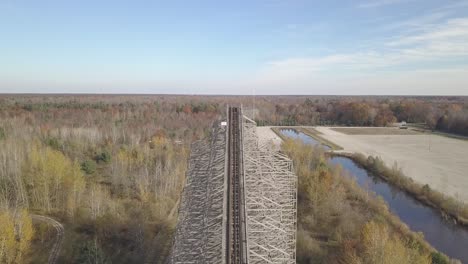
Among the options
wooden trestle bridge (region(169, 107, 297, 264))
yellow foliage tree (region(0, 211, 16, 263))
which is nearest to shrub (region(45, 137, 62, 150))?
yellow foliage tree (region(0, 211, 16, 263))

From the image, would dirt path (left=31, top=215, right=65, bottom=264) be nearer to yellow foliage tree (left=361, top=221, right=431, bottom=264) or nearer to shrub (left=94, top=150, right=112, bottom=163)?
shrub (left=94, top=150, right=112, bottom=163)

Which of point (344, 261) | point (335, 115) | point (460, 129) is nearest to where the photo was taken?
point (344, 261)

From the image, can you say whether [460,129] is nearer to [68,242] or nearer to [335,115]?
[335,115]

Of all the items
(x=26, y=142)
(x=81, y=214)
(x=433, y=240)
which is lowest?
(x=433, y=240)

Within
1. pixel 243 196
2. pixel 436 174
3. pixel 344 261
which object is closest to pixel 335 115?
pixel 436 174

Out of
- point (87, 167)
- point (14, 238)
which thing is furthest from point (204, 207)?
point (87, 167)

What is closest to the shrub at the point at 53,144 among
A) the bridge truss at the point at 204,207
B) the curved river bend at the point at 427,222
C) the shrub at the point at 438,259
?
the bridge truss at the point at 204,207

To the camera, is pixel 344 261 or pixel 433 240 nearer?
pixel 344 261
